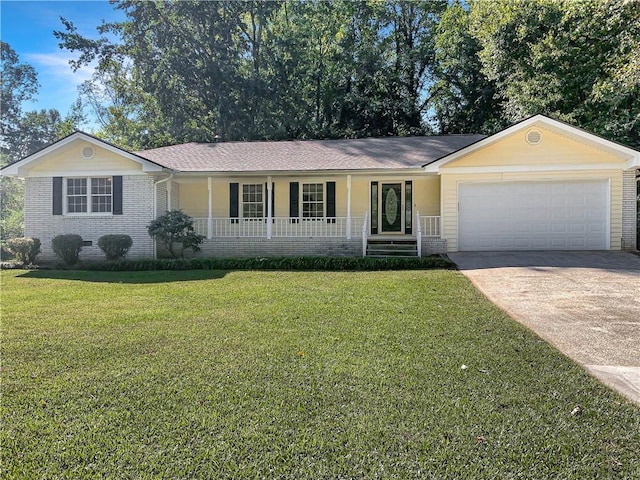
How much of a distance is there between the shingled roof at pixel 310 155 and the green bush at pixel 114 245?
318cm

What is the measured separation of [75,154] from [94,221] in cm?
237

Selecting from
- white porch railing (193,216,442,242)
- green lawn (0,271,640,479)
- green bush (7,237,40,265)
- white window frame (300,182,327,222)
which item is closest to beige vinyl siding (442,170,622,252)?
white porch railing (193,216,442,242)

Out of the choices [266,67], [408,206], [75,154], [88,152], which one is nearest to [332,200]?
[408,206]

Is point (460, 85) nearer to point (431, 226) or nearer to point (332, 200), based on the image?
point (431, 226)

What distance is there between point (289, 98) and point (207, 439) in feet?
79.1

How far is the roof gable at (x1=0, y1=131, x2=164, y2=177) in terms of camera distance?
13195 millimetres

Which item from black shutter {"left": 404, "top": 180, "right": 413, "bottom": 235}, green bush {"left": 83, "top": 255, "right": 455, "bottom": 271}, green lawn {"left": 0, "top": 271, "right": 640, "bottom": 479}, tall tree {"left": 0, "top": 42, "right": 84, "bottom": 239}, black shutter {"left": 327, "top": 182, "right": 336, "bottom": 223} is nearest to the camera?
green lawn {"left": 0, "top": 271, "right": 640, "bottom": 479}

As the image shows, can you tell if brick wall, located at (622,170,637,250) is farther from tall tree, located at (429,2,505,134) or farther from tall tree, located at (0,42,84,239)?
tall tree, located at (0,42,84,239)

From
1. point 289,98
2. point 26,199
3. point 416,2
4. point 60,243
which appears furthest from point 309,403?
point 416,2

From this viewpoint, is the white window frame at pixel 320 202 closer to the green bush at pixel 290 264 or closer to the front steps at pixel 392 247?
the front steps at pixel 392 247

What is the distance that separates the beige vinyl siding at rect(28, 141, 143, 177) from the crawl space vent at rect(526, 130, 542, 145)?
41.2ft

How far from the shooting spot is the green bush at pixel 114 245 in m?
12.7

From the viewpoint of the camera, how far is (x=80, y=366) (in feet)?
13.0

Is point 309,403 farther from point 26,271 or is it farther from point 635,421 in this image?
point 26,271
